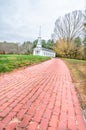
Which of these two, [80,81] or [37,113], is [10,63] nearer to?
[80,81]

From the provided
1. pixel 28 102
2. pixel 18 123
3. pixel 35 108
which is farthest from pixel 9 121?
pixel 28 102

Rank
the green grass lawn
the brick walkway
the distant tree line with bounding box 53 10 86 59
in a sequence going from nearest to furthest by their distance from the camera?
the brick walkway < the green grass lawn < the distant tree line with bounding box 53 10 86 59

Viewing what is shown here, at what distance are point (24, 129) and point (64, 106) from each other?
1752 millimetres

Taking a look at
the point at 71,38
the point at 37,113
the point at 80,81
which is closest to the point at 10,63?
the point at 80,81

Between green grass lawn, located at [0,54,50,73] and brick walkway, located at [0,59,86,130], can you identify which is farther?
green grass lawn, located at [0,54,50,73]

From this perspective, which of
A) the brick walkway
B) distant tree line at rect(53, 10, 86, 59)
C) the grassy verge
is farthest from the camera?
distant tree line at rect(53, 10, 86, 59)

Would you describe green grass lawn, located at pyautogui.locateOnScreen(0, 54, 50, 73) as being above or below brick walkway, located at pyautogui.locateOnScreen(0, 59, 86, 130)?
above

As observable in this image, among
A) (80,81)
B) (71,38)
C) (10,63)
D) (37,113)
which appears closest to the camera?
(37,113)

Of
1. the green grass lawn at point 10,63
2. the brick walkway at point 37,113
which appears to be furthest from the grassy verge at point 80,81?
the green grass lawn at point 10,63

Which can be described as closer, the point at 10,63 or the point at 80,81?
the point at 80,81

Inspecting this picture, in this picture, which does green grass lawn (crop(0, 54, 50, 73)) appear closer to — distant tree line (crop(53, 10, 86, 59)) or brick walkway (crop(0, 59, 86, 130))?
brick walkway (crop(0, 59, 86, 130))

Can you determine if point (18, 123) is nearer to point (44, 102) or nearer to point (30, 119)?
point (30, 119)

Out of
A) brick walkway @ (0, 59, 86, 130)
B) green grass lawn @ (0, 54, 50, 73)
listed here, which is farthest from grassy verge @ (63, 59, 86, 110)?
green grass lawn @ (0, 54, 50, 73)

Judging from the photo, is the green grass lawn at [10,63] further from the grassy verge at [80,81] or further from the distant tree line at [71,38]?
the distant tree line at [71,38]
